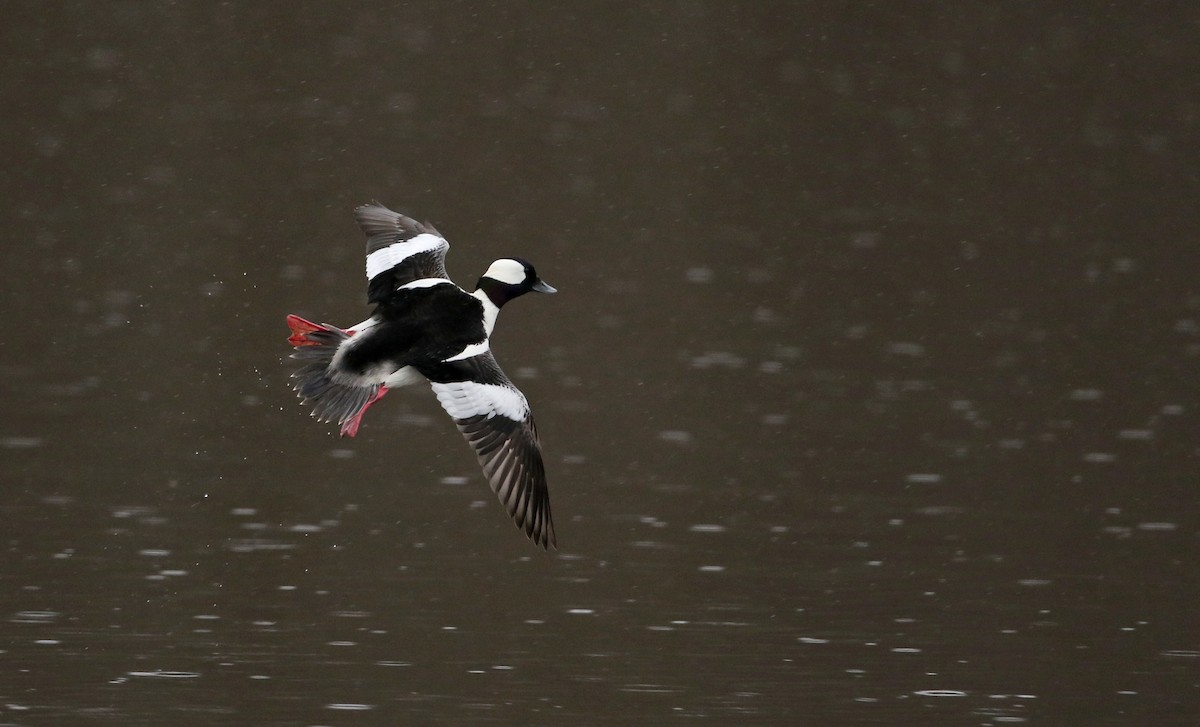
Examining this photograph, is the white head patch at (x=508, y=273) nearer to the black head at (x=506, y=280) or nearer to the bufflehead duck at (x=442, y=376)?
the black head at (x=506, y=280)

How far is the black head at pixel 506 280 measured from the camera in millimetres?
11914

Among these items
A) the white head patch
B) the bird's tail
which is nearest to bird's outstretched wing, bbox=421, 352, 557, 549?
the bird's tail

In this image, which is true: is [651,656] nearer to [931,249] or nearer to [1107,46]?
[931,249]

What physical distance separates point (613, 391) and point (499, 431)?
696 centimetres

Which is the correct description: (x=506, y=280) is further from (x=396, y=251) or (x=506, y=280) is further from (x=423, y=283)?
(x=396, y=251)

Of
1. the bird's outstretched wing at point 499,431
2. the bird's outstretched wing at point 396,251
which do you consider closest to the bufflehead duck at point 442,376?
the bird's outstretched wing at point 499,431

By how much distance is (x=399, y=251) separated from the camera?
12.5 m

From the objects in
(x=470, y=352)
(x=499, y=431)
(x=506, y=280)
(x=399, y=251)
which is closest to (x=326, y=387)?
(x=470, y=352)

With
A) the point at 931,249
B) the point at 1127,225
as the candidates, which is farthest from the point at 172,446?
the point at 1127,225

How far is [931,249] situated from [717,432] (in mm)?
8175

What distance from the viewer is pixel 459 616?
40.7 ft

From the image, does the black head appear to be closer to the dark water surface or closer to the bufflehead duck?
the bufflehead duck

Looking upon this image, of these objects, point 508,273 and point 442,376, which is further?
point 508,273

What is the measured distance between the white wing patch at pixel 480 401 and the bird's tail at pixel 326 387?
1.37ft
